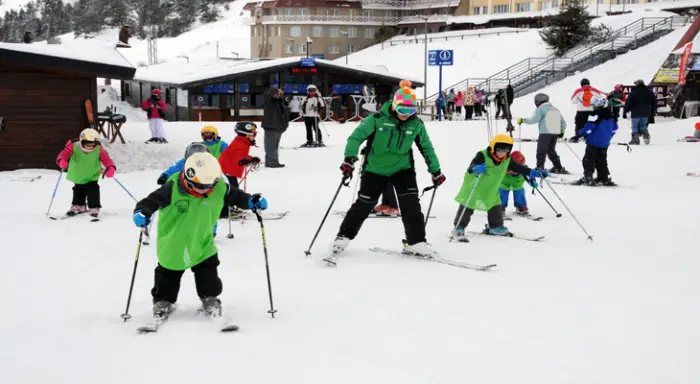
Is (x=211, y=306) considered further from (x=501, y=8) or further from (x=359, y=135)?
(x=501, y=8)

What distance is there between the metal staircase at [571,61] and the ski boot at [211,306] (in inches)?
1319

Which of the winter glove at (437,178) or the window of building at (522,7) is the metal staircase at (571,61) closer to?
the window of building at (522,7)

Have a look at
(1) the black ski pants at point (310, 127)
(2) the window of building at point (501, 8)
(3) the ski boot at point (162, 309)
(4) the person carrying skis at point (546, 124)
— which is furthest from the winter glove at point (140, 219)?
(2) the window of building at point (501, 8)

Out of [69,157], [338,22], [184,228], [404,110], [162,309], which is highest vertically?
[338,22]

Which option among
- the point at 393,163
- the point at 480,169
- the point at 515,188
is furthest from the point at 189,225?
the point at 515,188

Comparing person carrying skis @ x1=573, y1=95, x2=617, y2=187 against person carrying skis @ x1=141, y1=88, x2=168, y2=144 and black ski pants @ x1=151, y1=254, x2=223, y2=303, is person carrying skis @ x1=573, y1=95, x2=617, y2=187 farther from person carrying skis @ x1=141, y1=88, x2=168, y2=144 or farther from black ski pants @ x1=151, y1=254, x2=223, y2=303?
person carrying skis @ x1=141, y1=88, x2=168, y2=144

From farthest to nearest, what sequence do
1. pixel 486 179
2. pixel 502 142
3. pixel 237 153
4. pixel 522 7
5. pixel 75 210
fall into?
pixel 522 7, pixel 75 210, pixel 237 153, pixel 486 179, pixel 502 142

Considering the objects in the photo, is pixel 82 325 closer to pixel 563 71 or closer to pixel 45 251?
pixel 45 251

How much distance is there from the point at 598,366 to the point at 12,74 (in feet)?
44.5

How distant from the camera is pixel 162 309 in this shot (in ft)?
17.9

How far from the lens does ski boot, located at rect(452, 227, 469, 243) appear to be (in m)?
8.70

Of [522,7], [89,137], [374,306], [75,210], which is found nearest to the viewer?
[374,306]

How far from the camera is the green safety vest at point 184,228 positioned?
535 centimetres

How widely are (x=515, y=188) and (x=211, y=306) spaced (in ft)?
18.4
